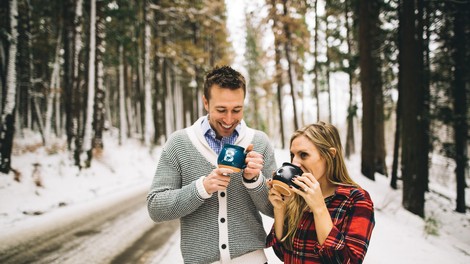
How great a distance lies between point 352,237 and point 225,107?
3.71 feet

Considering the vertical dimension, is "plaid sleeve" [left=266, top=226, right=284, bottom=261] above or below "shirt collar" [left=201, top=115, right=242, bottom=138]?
below

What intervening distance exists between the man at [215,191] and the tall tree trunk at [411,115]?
7.55 m

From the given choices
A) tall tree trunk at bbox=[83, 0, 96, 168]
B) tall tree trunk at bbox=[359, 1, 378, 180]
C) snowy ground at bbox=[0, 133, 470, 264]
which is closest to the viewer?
snowy ground at bbox=[0, 133, 470, 264]

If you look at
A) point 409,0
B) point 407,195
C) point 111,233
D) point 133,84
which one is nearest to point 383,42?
point 409,0

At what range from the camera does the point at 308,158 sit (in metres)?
1.94

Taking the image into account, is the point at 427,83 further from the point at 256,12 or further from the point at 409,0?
the point at 256,12

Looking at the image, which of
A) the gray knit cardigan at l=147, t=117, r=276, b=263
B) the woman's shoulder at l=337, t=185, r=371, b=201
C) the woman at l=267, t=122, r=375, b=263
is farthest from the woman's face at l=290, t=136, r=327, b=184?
the gray knit cardigan at l=147, t=117, r=276, b=263

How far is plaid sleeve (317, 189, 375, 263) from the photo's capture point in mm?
1643

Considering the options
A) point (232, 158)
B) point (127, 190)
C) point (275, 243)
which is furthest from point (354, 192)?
point (127, 190)

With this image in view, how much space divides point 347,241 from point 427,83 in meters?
11.7

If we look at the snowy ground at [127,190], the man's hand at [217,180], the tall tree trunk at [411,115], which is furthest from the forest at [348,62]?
the man's hand at [217,180]

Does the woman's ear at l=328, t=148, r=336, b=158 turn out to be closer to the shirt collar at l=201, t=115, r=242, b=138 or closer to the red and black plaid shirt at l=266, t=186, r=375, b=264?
the red and black plaid shirt at l=266, t=186, r=375, b=264

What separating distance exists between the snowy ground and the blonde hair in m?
2.61

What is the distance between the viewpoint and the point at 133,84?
1246 inches
